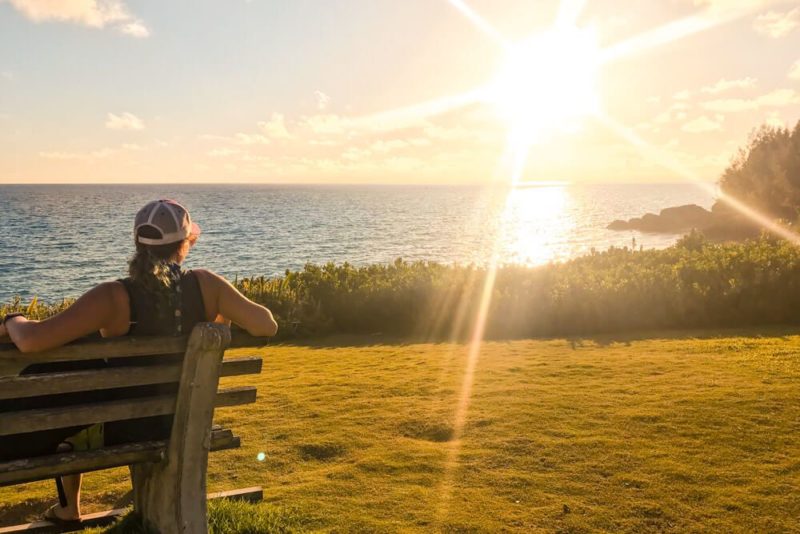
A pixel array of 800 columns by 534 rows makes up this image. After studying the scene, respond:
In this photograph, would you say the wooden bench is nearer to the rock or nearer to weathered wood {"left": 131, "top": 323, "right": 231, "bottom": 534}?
weathered wood {"left": 131, "top": 323, "right": 231, "bottom": 534}

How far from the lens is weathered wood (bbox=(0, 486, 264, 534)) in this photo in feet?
14.8

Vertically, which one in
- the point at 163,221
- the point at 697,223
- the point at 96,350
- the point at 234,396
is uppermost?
the point at 697,223

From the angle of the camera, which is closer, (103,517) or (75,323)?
(75,323)

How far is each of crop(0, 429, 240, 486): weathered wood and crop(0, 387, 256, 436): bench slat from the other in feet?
0.61

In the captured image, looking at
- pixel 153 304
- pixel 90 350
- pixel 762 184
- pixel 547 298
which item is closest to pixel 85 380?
pixel 90 350

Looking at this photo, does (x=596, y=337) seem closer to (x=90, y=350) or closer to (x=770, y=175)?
(x=90, y=350)

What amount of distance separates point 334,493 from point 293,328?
826 cm

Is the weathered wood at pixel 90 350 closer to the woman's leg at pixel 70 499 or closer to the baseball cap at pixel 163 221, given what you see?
the baseball cap at pixel 163 221

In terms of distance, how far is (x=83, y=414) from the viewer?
3270 millimetres

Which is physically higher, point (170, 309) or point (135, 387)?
point (170, 309)

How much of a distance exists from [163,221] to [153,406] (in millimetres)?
1013

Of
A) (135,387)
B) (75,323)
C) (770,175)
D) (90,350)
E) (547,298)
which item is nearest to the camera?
(90,350)

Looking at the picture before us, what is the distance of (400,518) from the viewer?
16.2 ft

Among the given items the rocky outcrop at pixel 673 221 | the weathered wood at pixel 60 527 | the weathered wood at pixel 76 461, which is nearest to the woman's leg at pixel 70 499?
the weathered wood at pixel 60 527
